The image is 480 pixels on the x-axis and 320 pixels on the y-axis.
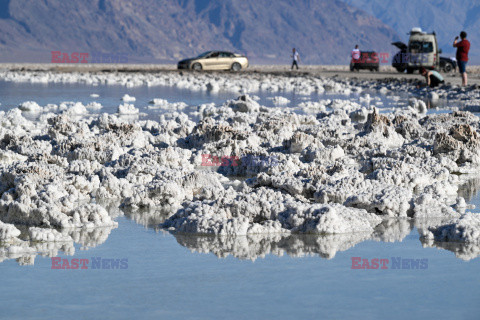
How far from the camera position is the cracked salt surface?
598 centimetres

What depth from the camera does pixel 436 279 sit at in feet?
15.8

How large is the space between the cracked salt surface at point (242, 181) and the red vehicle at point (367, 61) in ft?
110

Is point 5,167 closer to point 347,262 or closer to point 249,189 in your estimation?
point 249,189

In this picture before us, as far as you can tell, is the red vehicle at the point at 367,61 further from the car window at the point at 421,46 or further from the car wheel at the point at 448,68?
the car window at the point at 421,46

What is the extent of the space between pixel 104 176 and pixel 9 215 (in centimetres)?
151

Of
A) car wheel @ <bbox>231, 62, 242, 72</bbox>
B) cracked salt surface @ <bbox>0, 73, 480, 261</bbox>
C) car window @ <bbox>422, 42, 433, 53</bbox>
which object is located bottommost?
cracked salt surface @ <bbox>0, 73, 480, 261</bbox>

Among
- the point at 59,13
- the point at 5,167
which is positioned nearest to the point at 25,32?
the point at 59,13

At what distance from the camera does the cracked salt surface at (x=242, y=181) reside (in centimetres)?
598
